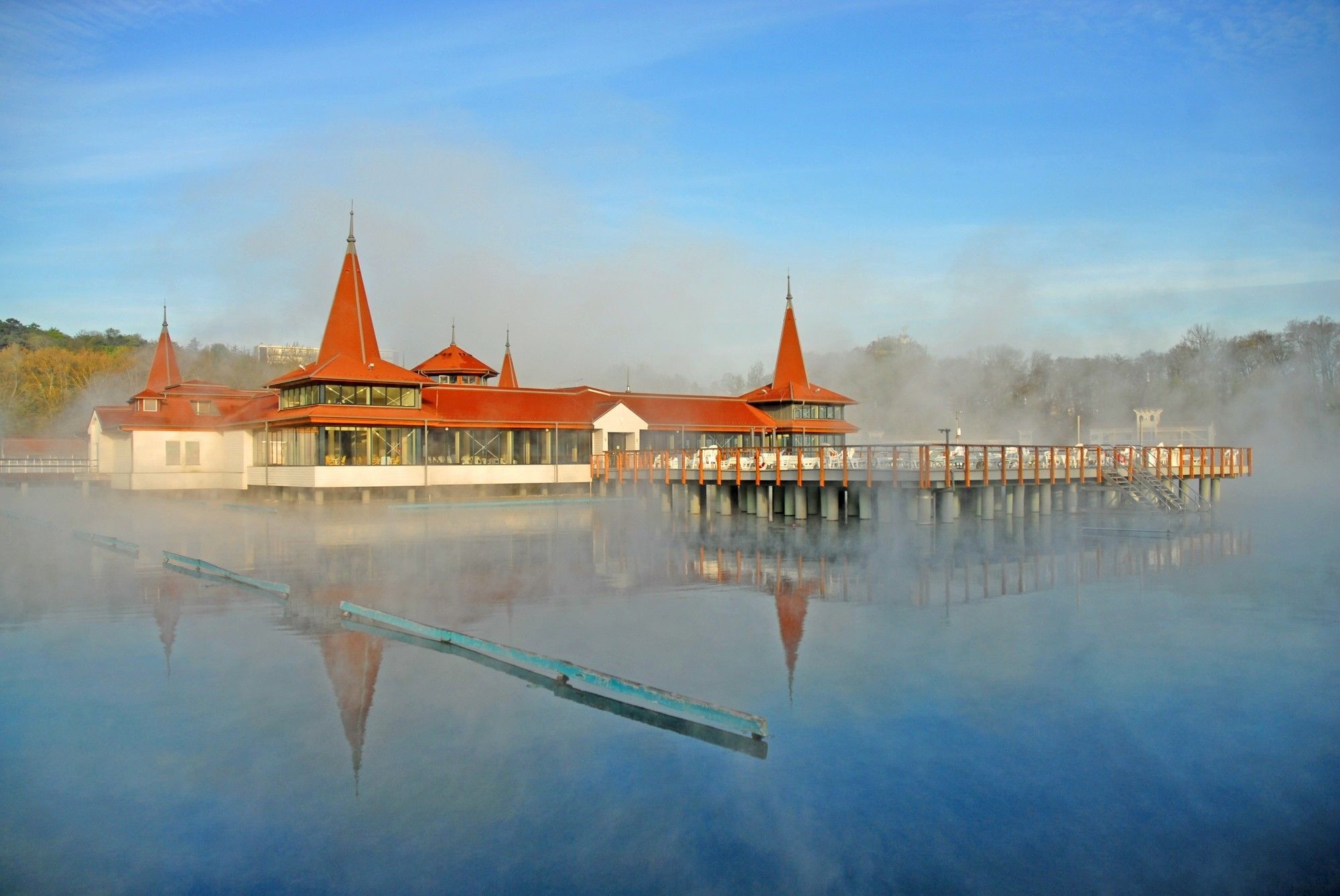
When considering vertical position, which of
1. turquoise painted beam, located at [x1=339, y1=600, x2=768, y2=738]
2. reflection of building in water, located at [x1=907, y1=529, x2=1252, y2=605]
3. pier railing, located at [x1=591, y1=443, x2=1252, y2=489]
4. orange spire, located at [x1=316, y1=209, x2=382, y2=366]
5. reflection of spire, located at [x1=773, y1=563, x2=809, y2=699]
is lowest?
reflection of building in water, located at [x1=907, y1=529, x2=1252, y2=605]

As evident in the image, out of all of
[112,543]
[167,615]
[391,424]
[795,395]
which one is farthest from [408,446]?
[167,615]

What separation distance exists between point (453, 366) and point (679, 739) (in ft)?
145

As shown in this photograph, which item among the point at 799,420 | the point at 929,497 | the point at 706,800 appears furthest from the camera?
the point at 799,420

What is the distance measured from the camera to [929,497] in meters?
26.6

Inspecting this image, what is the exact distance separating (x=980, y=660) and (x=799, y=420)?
35917 millimetres

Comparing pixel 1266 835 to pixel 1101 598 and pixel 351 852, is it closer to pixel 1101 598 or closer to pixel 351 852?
pixel 351 852

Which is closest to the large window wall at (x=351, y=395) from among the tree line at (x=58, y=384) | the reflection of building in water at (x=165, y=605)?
the reflection of building in water at (x=165, y=605)

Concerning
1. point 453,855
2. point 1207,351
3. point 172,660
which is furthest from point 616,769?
point 1207,351

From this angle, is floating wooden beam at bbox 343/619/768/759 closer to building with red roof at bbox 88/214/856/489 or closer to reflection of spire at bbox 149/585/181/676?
reflection of spire at bbox 149/585/181/676

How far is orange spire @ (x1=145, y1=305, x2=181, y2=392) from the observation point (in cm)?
Result: 4806

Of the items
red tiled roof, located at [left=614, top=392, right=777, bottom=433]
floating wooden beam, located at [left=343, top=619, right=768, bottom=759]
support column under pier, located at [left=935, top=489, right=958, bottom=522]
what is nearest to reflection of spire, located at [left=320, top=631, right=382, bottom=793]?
floating wooden beam, located at [left=343, top=619, right=768, bottom=759]

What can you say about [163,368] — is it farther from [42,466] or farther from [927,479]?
[927,479]

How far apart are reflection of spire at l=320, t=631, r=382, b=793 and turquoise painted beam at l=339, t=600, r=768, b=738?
57 centimetres

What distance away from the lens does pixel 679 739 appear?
9.09 m
